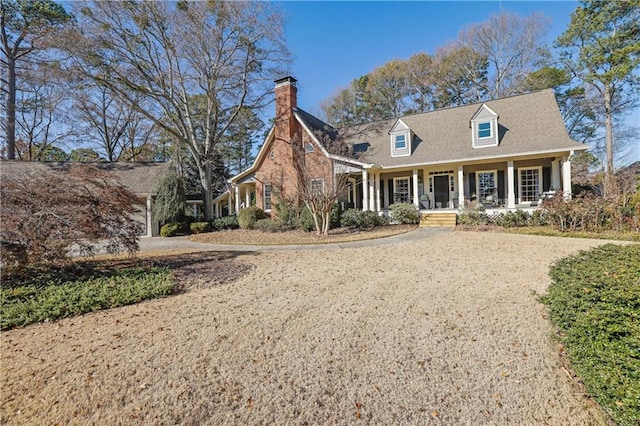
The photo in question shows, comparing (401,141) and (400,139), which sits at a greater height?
(400,139)

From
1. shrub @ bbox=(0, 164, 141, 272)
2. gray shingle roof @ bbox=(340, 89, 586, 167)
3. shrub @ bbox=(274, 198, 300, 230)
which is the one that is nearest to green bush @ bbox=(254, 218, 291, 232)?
shrub @ bbox=(274, 198, 300, 230)

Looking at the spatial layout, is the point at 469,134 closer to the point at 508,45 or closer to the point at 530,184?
the point at 530,184

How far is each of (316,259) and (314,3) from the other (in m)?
11.2

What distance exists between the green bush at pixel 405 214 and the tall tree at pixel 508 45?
1866cm

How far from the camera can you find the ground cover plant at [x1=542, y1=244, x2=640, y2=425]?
218cm

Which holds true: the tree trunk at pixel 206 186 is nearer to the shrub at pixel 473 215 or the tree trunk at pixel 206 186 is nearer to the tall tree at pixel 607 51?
the shrub at pixel 473 215

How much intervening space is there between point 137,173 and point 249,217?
848cm

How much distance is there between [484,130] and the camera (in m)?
16.3

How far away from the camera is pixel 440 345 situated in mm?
3564

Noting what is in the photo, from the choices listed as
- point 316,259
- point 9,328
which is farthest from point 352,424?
point 316,259

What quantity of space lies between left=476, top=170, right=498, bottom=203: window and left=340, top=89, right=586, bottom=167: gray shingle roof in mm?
1690

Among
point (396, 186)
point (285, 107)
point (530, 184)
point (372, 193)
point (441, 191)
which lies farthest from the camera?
point (396, 186)

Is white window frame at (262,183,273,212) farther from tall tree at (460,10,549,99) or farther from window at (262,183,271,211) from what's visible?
tall tree at (460,10,549,99)

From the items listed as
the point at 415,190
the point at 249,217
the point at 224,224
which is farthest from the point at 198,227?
the point at 415,190
